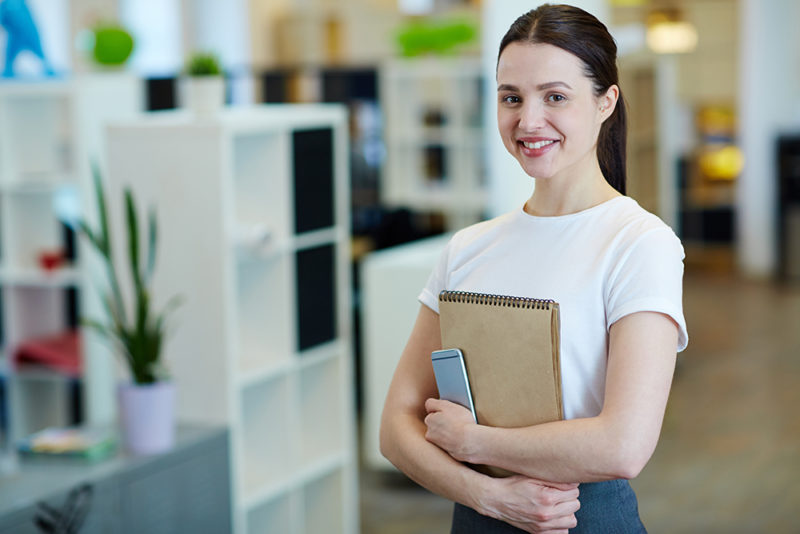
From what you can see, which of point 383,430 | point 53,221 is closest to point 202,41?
point 53,221

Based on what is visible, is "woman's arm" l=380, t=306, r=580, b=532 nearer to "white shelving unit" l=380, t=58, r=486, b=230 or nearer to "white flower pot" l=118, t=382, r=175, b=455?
"white flower pot" l=118, t=382, r=175, b=455

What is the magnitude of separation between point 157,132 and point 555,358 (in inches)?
91.4

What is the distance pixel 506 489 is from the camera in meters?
1.38

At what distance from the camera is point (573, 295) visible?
1382mm

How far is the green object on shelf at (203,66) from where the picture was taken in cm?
353

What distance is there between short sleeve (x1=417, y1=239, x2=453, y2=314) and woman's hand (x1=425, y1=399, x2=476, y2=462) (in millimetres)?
172

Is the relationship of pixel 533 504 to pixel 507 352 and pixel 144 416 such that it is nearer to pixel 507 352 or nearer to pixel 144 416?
pixel 507 352

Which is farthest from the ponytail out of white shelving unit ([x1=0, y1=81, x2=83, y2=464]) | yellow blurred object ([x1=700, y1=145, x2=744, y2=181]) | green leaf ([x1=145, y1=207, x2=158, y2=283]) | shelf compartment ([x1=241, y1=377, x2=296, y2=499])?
yellow blurred object ([x1=700, y1=145, x2=744, y2=181])

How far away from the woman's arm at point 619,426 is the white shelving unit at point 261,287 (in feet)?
6.91

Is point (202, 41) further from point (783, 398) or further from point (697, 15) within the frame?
point (783, 398)

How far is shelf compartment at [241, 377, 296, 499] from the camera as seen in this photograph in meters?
3.70

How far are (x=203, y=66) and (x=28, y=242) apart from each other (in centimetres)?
180

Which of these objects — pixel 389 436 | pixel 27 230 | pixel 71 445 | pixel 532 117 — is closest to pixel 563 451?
pixel 389 436

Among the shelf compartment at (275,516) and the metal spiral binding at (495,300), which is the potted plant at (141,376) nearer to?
the shelf compartment at (275,516)
